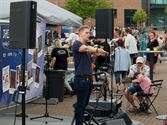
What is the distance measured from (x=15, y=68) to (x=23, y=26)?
4.05 m

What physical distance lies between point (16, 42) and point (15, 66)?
12.7 ft

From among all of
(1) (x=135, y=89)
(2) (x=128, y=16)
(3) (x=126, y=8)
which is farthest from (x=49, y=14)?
(2) (x=128, y=16)

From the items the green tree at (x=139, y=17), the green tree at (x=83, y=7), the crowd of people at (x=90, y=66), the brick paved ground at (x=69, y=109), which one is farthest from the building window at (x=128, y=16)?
the brick paved ground at (x=69, y=109)

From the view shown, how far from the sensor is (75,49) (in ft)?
30.3

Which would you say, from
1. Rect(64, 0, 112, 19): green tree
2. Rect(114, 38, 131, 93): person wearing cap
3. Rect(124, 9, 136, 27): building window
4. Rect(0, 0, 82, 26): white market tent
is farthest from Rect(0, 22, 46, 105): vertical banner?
Rect(124, 9, 136, 27): building window

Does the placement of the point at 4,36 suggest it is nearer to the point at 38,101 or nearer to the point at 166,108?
the point at 38,101

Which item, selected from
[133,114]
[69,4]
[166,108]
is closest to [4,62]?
[133,114]

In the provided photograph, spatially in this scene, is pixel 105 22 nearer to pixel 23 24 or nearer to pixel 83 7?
pixel 23 24

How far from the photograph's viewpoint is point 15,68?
497 inches

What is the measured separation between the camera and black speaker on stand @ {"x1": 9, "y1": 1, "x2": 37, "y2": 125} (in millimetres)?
8656

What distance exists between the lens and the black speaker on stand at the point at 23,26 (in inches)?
Result: 341

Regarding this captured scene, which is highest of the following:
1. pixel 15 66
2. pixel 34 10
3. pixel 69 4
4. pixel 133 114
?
pixel 69 4

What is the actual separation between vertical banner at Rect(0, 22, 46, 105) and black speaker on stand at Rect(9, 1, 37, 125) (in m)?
2.59

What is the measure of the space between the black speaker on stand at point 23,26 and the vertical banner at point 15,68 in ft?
8.50
